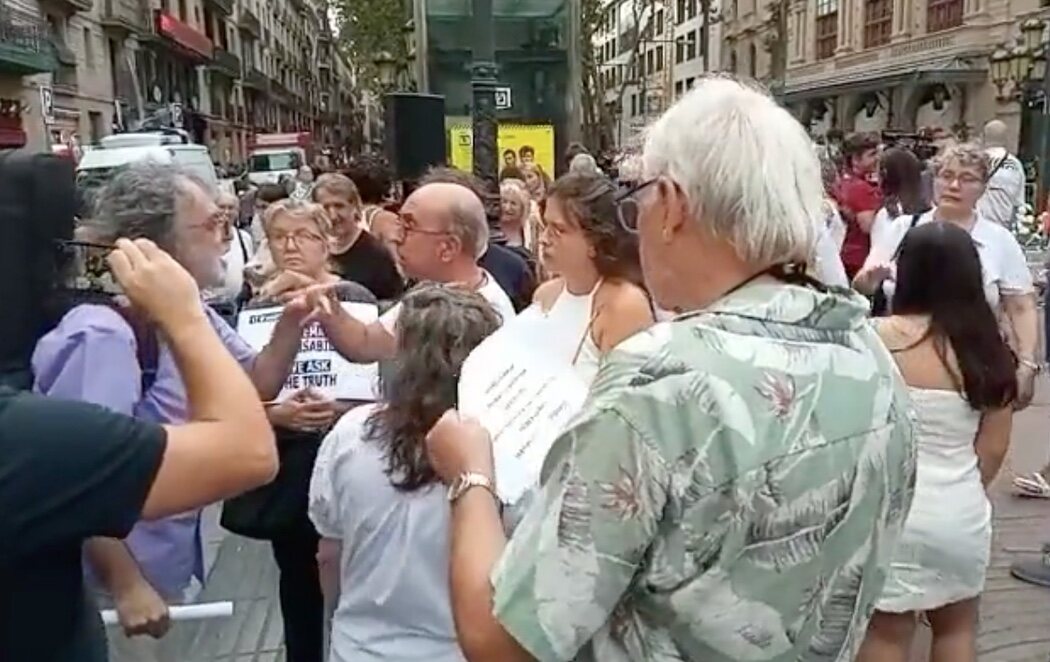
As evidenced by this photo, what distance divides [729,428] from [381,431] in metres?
1.34

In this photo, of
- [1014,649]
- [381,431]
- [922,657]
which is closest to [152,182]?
[381,431]

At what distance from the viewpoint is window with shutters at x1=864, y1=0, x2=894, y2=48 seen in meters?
40.8

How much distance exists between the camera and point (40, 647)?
168 centimetres

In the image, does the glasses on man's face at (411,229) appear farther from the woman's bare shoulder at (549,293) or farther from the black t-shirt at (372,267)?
the black t-shirt at (372,267)

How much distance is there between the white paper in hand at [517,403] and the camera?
1847mm

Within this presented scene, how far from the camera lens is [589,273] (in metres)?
3.22

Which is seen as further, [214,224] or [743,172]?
[214,224]

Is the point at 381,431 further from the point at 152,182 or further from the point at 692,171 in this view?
the point at 692,171

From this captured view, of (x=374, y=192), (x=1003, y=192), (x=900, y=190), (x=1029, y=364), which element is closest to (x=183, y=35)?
(x=374, y=192)

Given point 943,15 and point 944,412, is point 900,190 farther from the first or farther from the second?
point 943,15

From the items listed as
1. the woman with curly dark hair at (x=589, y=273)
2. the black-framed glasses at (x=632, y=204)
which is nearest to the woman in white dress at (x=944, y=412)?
the woman with curly dark hair at (x=589, y=273)

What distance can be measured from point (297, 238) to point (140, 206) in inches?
49.2

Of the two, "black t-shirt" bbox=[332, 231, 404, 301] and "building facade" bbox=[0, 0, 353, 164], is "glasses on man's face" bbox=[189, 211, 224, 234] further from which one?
"building facade" bbox=[0, 0, 353, 164]

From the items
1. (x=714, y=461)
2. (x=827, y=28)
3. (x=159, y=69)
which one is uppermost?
(x=827, y=28)
